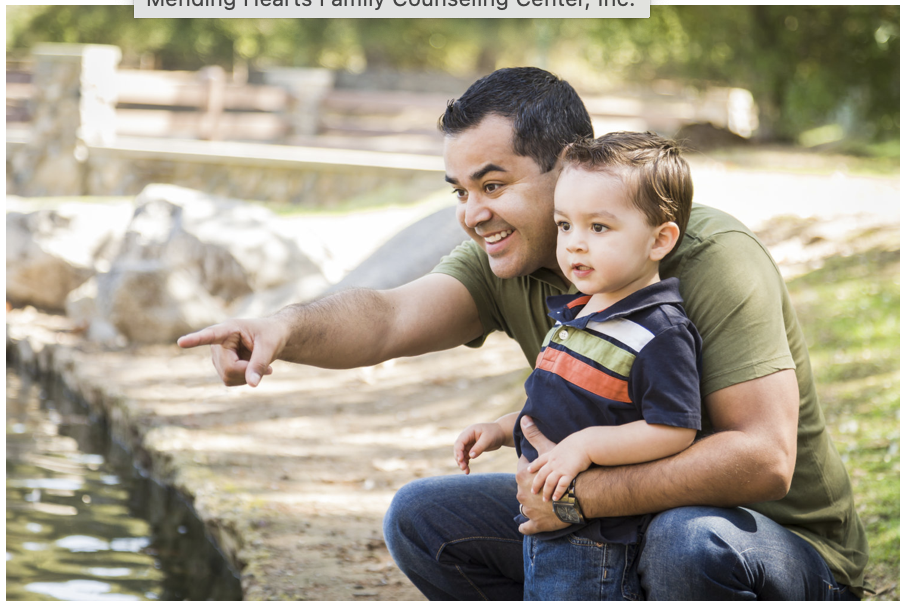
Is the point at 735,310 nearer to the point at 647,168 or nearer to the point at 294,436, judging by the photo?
the point at 647,168

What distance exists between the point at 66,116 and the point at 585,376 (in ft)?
36.6

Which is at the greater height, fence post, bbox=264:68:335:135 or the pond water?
fence post, bbox=264:68:335:135

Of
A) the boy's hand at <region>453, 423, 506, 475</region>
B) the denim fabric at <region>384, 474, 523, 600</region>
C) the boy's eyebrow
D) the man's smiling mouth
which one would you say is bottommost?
the denim fabric at <region>384, 474, 523, 600</region>

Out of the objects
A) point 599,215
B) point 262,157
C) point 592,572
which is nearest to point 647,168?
point 599,215

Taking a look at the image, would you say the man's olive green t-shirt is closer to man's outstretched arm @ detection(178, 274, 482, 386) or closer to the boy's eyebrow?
the boy's eyebrow

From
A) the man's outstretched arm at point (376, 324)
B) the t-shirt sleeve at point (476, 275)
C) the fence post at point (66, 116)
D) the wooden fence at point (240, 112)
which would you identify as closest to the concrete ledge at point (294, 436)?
the man's outstretched arm at point (376, 324)

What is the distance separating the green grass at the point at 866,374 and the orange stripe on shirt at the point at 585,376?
53.7 inches

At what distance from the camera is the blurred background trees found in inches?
363

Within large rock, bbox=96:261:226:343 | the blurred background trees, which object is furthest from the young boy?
the blurred background trees

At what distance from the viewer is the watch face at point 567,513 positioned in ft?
5.90

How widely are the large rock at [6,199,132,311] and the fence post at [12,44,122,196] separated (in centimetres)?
428

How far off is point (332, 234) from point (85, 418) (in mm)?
3599

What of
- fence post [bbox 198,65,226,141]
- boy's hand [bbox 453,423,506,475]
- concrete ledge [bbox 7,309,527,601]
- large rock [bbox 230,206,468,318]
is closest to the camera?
boy's hand [bbox 453,423,506,475]

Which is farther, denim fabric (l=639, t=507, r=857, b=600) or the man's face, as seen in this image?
the man's face
